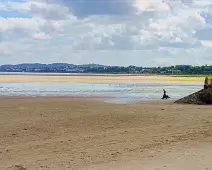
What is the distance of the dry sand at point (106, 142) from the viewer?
32.1ft

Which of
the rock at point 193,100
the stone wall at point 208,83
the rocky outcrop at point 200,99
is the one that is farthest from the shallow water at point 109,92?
the stone wall at point 208,83

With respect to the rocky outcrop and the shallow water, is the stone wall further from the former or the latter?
the shallow water

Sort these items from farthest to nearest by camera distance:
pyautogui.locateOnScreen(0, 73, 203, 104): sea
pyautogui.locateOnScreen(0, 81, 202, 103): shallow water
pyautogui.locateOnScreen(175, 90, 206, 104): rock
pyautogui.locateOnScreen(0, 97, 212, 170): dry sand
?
1. pyautogui.locateOnScreen(0, 81, 202, 103): shallow water
2. pyautogui.locateOnScreen(0, 73, 203, 104): sea
3. pyautogui.locateOnScreen(175, 90, 206, 104): rock
4. pyautogui.locateOnScreen(0, 97, 212, 170): dry sand

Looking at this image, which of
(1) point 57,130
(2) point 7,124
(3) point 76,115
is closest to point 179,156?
(1) point 57,130

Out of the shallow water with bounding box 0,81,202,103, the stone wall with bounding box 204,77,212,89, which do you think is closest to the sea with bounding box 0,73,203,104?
the shallow water with bounding box 0,81,202,103

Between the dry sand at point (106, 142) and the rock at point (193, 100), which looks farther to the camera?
the rock at point (193, 100)

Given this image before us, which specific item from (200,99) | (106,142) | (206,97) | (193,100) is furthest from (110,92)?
(106,142)

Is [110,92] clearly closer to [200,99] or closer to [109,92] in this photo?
[109,92]

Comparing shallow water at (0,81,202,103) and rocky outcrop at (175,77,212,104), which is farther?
shallow water at (0,81,202,103)

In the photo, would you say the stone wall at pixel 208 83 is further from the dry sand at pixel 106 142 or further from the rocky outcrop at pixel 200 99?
the dry sand at pixel 106 142

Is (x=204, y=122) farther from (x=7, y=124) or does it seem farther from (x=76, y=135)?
(x=7, y=124)

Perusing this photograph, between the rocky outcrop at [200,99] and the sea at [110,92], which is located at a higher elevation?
the rocky outcrop at [200,99]

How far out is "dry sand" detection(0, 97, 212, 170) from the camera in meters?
9.77

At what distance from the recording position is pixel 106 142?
496 inches
